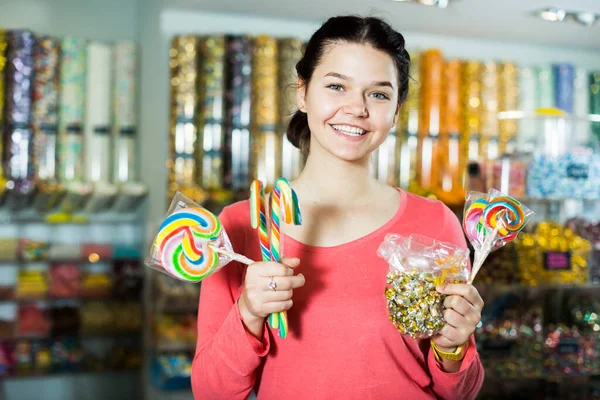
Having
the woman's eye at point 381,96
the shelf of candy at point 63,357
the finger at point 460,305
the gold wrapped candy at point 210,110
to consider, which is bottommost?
the shelf of candy at point 63,357

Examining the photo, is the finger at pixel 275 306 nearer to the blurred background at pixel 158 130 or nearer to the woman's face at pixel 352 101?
the woman's face at pixel 352 101

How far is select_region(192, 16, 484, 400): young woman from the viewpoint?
4.23 ft

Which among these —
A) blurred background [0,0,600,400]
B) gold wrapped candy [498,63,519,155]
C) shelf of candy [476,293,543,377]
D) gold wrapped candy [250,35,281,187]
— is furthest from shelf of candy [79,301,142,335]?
gold wrapped candy [498,63,519,155]

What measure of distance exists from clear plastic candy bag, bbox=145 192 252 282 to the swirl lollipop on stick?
504mm

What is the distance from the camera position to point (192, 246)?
4.10ft

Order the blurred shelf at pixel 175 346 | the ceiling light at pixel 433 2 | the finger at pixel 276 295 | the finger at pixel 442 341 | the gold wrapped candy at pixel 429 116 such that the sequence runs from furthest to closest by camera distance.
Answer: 1. the gold wrapped candy at pixel 429 116
2. the blurred shelf at pixel 175 346
3. the ceiling light at pixel 433 2
4. the finger at pixel 442 341
5. the finger at pixel 276 295

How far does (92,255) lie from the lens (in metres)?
4.43

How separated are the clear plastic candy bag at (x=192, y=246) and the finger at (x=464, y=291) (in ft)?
1.25

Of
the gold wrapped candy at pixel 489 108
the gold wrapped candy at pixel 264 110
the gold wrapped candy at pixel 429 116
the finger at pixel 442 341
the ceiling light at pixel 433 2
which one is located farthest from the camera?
the gold wrapped candy at pixel 489 108

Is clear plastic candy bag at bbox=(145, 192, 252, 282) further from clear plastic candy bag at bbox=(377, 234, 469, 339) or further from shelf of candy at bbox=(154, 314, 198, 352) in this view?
shelf of candy at bbox=(154, 314, 198, 352)

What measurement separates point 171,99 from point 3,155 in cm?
114

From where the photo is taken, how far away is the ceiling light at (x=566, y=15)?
408 centimetres

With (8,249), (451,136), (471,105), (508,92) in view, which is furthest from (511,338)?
(8,249)

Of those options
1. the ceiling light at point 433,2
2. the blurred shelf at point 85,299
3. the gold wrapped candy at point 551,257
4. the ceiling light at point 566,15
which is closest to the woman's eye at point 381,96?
the gold wrapped candy at point 551,257
